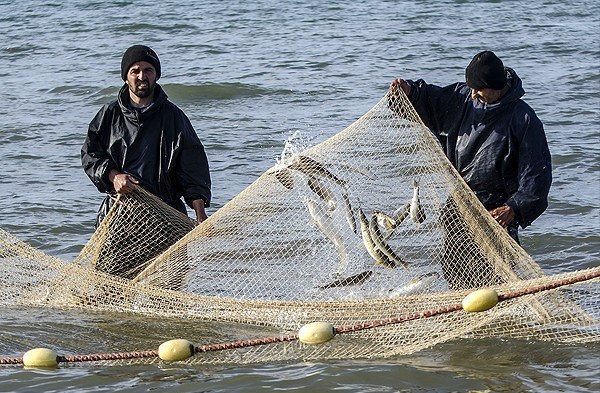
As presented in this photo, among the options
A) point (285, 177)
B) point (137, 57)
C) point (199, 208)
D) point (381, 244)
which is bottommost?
point (381, 244)

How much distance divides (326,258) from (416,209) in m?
0.65

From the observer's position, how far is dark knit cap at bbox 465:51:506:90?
610cm

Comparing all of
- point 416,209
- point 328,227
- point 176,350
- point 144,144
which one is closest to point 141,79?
point 144,144

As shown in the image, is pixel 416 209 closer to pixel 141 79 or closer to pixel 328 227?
pixel 328 227

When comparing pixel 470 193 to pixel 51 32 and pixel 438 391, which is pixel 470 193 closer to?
pixel 438 391

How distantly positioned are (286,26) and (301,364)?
14.5 m

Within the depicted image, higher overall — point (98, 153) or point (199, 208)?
point (98, 153)

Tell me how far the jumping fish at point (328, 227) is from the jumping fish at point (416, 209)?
1.51 ft

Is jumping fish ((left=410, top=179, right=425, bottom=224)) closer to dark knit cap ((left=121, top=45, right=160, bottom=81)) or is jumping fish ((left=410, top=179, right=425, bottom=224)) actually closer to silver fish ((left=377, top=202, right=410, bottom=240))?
silver fish ((left=377, top=202, right=410, bottom=240))

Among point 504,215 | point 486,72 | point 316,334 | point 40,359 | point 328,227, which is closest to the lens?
point 316,334

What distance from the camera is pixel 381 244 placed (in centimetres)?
665

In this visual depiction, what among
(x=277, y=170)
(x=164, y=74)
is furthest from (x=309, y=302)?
(x=164, y=74)

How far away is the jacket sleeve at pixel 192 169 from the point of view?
22.5 feet

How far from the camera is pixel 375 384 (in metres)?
5.88
